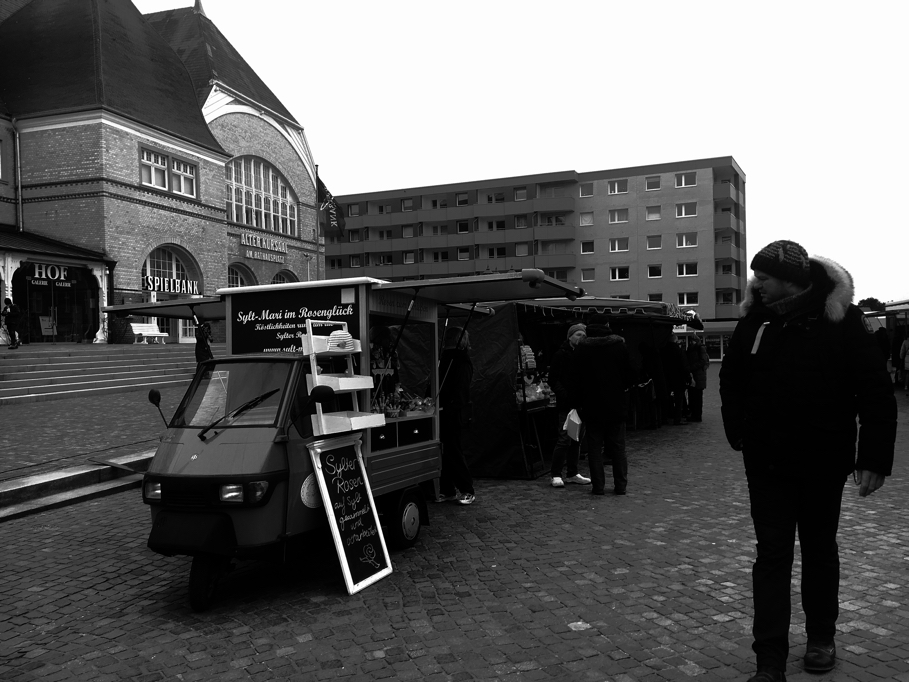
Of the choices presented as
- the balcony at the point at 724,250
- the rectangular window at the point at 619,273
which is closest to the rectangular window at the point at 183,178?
the rectangular window at the point at 619,273

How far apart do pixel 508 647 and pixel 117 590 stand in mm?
2949

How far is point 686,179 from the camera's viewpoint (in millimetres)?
69875

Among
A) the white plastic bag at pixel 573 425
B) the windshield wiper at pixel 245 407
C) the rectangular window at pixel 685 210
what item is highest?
the rectangular window at pixel 685 210

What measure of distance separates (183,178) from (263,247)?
6.84m

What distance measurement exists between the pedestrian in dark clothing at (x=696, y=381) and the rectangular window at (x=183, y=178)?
25.1 metres

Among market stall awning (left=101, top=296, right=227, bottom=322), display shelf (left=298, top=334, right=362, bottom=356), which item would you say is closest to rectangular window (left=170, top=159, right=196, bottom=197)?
market stall awning (left=101, top=296, right=227, bottom=322)

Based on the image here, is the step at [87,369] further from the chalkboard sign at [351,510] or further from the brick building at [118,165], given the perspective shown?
the chalkboard sign at [351,510]

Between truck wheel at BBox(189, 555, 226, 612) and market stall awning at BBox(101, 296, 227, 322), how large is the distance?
115 inches

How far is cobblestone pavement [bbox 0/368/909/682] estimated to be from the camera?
13.0 ft

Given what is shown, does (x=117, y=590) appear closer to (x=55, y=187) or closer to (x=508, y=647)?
(x=508, y=647)

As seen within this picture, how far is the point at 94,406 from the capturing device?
16.4 m

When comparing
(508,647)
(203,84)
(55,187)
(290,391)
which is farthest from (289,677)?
(203,84)

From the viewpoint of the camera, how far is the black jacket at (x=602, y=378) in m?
8.29

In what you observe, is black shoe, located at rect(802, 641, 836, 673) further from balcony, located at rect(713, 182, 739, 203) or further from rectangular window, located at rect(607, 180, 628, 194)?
rectangular window, located at rect(607, 180, 628, 194)
